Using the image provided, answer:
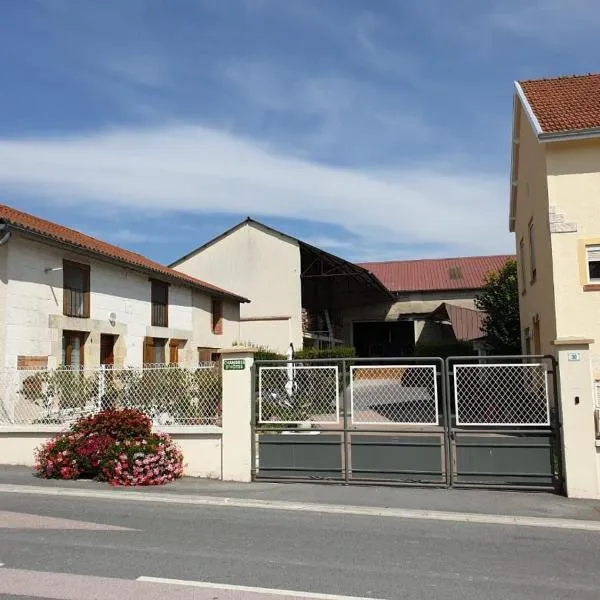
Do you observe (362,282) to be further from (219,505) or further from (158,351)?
(219,505)

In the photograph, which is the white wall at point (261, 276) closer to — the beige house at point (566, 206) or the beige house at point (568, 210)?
the beige house at point (566, 206)

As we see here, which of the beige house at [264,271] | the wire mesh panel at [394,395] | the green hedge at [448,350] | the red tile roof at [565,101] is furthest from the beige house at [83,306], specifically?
the green hedge at [448,350]

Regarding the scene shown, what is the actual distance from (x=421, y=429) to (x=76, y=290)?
428 inches

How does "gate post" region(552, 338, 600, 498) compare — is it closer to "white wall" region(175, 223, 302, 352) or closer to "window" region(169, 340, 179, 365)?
"window" region(169, 340, 179, 365)

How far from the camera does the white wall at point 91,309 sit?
14117 millimetres

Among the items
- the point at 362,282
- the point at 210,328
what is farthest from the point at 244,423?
the point at 362,282

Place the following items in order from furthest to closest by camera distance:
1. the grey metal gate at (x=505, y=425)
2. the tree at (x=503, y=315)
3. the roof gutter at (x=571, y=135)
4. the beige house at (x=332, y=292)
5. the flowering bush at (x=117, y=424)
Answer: the beige house at (x=332, y=292) < the tree at (x=503, y=315) < the roof gutter at (x=571, y=135) < the flowering bush at (x=117, y=424) < the grey metal gate at (x=505, y=425)

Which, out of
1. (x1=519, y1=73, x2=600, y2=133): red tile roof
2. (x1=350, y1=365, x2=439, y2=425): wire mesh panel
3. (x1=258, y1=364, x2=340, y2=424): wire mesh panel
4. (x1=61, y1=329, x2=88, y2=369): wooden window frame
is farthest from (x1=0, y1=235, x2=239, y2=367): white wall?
(x1=519, y1=73, x2=600, y2=133): red tile roof

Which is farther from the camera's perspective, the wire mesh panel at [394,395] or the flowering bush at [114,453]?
the flowering bush at [114,453]

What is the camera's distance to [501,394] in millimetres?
8828

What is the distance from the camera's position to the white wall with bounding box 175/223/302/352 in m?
33.7

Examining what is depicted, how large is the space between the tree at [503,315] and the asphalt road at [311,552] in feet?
70.3

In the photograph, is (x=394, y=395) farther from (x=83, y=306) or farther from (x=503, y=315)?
(x=503, y=315)

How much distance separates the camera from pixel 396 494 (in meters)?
8.57
